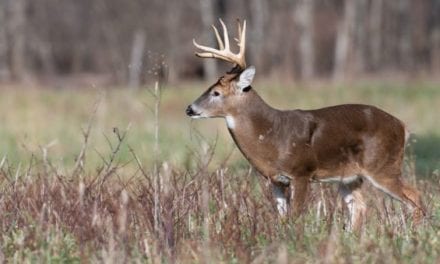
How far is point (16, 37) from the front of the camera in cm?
4150

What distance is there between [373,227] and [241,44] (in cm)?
219

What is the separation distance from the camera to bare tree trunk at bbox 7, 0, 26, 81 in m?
40.8

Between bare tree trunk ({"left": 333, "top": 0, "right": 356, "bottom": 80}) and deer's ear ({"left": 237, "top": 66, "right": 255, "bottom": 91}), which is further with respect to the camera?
bare tree trunk ({"left": 333, "top": 0, "right": 356, "bottom": 80})

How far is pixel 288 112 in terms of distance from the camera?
9328mm

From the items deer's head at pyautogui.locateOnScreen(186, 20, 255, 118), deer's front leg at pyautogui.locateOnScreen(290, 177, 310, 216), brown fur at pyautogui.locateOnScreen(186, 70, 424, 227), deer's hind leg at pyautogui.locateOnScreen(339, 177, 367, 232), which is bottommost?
deer's hind leg at pyautogui.locateOnScreen(339, 177, 367, 232)

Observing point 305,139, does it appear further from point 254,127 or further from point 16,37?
point 16,37

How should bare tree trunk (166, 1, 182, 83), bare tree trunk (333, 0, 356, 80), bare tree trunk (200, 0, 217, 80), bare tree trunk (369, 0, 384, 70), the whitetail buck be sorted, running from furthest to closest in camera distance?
bare tree trunk (369, 0, 384, 70), bare tree trunk (333, 0, 356, 80), bare tree trunk (200, 0, 217, 80), bare tree trunk (166, 1, 182, 83), the whitetail buck

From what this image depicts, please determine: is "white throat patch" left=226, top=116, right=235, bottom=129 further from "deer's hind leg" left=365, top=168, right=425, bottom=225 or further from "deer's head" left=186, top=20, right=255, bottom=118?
"deer's hind leg" left=365, top=168, right=425, bottom=225

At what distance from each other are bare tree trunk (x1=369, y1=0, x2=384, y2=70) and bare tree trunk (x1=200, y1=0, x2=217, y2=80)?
248 inches

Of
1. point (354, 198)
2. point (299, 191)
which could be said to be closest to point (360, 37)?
point (354, 198)

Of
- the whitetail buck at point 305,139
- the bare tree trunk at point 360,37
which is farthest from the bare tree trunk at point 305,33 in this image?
the whitetail buck at point 305,139

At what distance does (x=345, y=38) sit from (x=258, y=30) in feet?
10.3

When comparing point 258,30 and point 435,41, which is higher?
point 258,30

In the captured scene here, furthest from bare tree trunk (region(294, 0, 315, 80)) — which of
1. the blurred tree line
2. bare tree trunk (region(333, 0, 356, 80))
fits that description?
bare tree trunk (region(333, 0, 356, 80))
